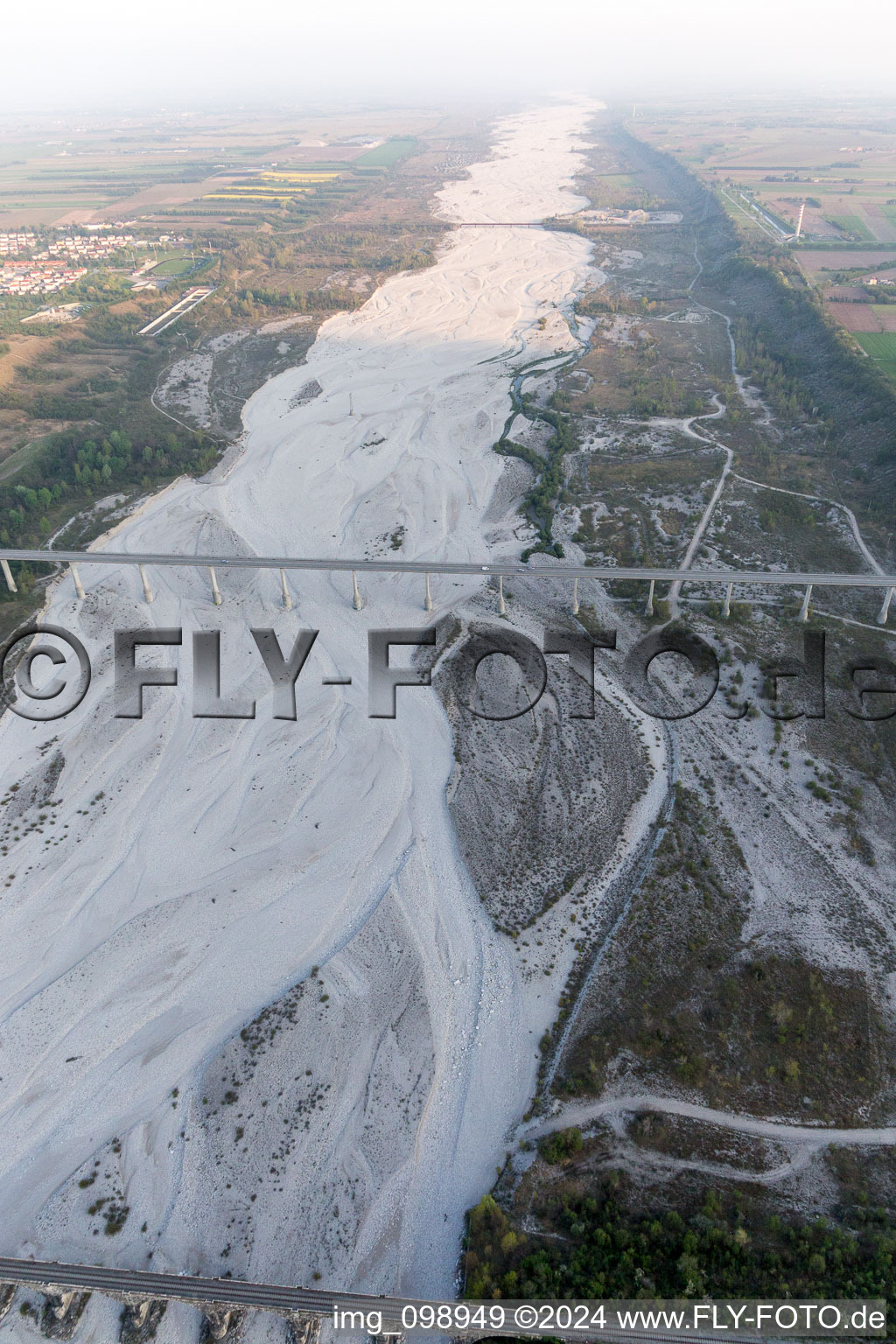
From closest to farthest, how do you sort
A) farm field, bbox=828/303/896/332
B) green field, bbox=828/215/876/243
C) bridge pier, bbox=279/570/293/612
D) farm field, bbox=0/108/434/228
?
1. bridge pier, bbox=279/570/293/612
2. farm field, bbox=828/303/896/332
3. green field, bbox=828/215/876/243
4. farm field, bbox=0/108/434/228

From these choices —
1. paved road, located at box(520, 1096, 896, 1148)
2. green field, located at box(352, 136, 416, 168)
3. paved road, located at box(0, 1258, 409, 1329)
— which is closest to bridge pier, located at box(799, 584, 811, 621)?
paved road, located at box(520, 1096, 896, 1148)

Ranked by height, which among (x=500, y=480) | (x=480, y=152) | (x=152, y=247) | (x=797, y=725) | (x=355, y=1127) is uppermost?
(x=480, y=152)

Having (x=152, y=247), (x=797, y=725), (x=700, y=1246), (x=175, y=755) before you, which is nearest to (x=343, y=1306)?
(x=700, y=1246)

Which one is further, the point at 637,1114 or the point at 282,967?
the point at 282,967

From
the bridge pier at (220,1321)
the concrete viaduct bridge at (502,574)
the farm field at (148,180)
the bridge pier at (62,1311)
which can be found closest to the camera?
the bridge pier at (220,1321)

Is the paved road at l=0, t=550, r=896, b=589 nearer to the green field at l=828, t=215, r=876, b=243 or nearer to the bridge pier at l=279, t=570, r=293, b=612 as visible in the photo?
the bridge pier at l=279, t=570, r=293, b=612

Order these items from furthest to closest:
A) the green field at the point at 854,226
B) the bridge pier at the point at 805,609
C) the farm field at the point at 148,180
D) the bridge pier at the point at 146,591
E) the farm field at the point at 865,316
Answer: the farm field at the point at 148,180 → the green field at the point at 854,226 → the farm field at the point at 865,316 → the bridge pier at the point at 146,591 → the bridge pier at the point at 805,609

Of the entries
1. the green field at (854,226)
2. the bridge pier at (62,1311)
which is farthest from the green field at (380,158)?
the bridge pier at (62,1311)

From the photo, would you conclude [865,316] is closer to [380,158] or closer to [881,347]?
[881,347]

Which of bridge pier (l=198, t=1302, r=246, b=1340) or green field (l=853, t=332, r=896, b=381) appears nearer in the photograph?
bridge pier (l=198, t=1302, r=246, b=1340)

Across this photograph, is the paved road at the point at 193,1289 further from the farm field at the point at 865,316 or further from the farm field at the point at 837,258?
the farm field at the point at 837,258

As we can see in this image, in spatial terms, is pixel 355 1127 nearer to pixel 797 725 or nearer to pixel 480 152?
pixel 797 725
